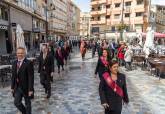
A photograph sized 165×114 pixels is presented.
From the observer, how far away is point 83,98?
10.6 m

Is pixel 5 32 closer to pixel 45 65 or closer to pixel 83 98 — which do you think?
pixel 45 65

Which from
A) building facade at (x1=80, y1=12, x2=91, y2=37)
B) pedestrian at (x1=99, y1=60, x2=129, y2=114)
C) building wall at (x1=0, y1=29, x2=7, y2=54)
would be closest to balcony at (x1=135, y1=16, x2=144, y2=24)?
building wall at (x1=0, y1=29, x2=7, y2=54)

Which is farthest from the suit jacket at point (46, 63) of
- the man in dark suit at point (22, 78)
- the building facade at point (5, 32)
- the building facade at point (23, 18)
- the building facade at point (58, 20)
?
the building facade at point (58, 20)

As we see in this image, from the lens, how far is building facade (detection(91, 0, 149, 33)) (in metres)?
66.6

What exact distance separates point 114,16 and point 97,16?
8.73 m

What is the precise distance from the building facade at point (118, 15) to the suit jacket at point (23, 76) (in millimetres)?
52297

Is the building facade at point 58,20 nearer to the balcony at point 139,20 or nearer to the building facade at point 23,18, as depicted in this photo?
the balcony at point 139,20

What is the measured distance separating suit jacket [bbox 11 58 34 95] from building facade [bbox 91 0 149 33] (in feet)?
172

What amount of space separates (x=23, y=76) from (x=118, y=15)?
220 ft

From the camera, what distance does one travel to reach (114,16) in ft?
242

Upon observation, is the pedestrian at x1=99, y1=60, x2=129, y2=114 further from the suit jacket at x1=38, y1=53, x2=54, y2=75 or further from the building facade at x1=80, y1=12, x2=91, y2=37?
the building facade at x1=80, y1=12, x2=91, y2=37

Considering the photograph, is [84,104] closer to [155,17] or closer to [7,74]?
[7,74]

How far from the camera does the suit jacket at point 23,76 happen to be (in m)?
6.99

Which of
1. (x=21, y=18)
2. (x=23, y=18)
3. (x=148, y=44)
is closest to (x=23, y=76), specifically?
(x=148, y=44)
